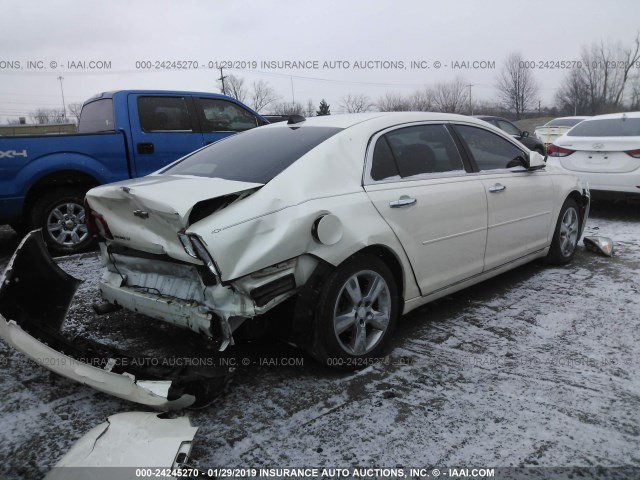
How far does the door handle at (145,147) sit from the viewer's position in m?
6.20

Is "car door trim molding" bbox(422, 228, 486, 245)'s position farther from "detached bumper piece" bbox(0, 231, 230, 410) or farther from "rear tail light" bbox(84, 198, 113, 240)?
"rear tail light" bbox(84, 198, 113, 240)

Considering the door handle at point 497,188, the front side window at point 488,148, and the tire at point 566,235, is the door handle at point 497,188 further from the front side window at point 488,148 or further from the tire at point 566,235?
the tire at point 566,235

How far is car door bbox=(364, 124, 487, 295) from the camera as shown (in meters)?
3.24

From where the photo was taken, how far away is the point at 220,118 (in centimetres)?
694

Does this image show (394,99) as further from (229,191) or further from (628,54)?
(229,191)

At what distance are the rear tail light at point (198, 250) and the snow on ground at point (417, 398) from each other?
2.65 ft

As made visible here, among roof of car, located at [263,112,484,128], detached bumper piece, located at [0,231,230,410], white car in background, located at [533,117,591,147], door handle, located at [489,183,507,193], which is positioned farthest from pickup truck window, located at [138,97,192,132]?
white car in background, located at [533,117,591,147]

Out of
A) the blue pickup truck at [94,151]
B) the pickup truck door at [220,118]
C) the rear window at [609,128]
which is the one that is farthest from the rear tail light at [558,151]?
the blue pickup truck at [94,151]

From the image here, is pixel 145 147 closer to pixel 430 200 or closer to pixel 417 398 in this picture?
pixel 430 200

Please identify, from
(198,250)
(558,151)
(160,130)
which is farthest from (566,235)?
(160,130)

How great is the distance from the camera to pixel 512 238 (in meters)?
4.23

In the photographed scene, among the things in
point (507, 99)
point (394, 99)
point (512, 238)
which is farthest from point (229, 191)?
point (507, 99)

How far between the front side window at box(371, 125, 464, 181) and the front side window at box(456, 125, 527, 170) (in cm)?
23

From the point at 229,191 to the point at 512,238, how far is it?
8.64 feet
